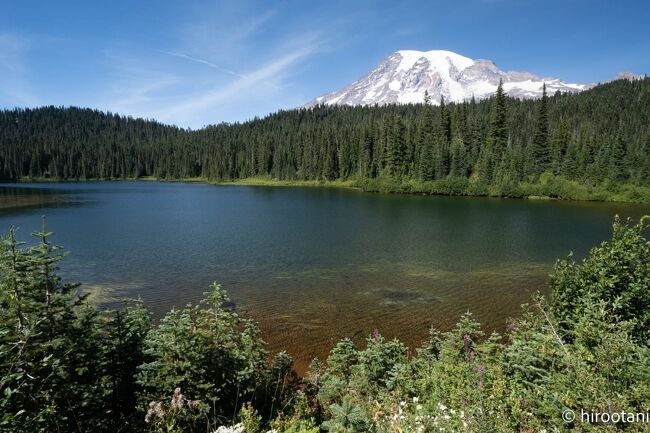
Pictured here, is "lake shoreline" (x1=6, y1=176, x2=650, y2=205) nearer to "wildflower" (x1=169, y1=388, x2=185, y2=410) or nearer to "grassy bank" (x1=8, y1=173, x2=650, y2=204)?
"grassy bank" (x1=8, y1=173, x2=650, y2=204)

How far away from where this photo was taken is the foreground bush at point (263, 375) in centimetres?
643

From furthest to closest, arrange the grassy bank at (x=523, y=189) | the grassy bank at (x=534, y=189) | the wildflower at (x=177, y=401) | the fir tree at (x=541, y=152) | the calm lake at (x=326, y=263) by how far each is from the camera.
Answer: the fir tree at (x=541, y=152) → the grassy bank at (x=523, y=189) → the grassy bank at (x=534, y=189) → the calm lake at (x=326, y=263) → the wildflower at (x=177, y=401)

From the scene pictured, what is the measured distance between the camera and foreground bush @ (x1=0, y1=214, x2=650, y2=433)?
21.1 ft

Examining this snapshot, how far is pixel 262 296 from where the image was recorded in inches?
1032

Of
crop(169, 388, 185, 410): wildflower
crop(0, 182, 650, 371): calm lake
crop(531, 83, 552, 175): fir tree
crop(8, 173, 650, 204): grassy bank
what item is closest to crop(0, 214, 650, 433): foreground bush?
crop(169, 388, 185, 410): wildflower

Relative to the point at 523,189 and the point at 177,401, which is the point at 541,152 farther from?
the point at 177,401

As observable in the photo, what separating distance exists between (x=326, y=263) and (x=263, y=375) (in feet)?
78.4

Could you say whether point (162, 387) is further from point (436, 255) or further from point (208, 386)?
point (436, 255)

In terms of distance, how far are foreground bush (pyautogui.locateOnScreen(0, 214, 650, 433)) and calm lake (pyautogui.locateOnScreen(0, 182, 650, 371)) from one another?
24.0 feet

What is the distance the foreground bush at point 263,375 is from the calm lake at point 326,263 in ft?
24.0

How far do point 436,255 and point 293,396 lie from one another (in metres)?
30.6

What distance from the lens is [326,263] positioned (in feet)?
116

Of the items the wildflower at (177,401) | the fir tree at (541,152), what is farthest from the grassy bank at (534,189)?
the wildflower at (177,401)

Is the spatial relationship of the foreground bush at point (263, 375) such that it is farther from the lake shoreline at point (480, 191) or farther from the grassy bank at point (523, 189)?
the grassy bank at point (523, 189)
